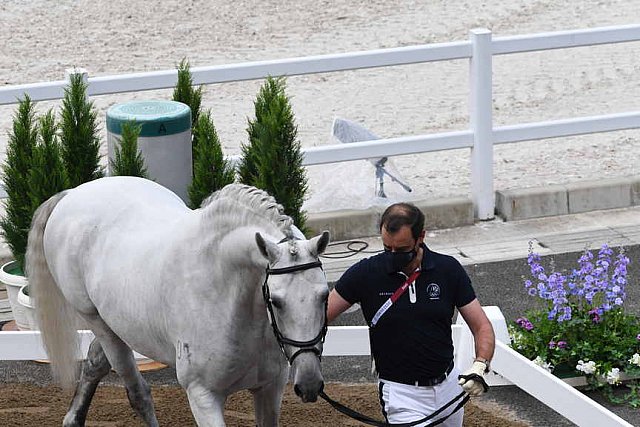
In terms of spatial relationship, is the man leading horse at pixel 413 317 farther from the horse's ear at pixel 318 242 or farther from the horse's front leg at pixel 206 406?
the horse's front leg at pixel 206 406

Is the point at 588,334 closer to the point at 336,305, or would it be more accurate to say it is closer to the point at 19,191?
the point at 336,305

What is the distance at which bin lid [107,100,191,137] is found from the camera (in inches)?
340

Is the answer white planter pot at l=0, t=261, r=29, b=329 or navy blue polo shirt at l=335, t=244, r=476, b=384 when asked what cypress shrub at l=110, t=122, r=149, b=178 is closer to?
white planter pot at l=0, t=261, r=29, b=329

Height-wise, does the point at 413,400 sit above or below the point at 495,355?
above

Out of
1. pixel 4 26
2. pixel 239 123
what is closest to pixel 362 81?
pixel 239 123

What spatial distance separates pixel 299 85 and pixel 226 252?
31.7ft

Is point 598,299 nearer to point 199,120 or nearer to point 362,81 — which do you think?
point 199,120

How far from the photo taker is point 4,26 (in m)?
17.5

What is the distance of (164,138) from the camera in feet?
28.5

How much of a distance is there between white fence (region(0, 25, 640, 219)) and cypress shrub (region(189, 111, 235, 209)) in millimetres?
1298

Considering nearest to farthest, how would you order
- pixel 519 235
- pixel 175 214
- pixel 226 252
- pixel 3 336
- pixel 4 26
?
pixel 226 252 < pixel 175 214 < pixel 3 336 < pixel 519 235 < pixel 4 26

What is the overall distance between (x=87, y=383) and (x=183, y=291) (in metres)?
1.34

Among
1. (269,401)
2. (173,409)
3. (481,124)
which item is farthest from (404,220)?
(481,124)

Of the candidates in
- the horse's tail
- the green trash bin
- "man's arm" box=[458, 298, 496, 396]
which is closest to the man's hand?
"man's arm" box=[458, 298, 496, 396]
